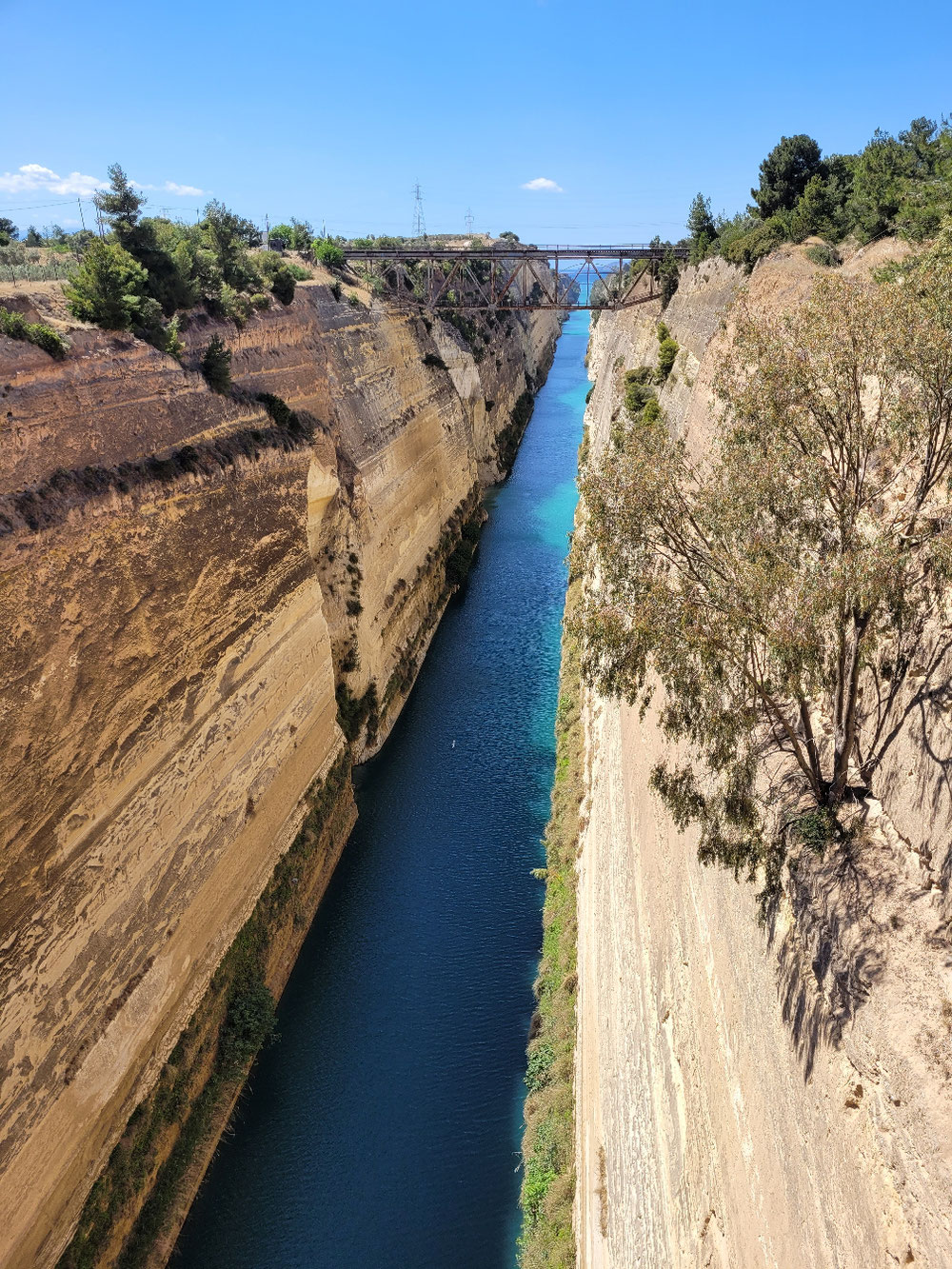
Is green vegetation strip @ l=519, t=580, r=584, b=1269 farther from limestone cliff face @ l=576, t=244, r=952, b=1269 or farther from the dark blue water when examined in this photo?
limestone cliff face @ l=576, t=244, r=952, b=1269

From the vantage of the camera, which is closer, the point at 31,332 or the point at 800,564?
the point at 800,564

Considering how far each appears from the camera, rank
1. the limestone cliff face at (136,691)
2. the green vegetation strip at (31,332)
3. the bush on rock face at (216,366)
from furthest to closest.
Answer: the bush on rock face at (216,366) < the green vegetation strip at (31,332) < the limestone cliff face at (136,691)

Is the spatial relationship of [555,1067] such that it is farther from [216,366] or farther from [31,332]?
[216,366]

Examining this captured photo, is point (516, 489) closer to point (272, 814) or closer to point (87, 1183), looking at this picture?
point (272, 814)

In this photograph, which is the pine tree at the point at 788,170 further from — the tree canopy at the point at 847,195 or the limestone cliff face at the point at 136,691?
the limestone cliff face at the point at 136,691

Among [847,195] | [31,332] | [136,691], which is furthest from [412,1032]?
[847,195]

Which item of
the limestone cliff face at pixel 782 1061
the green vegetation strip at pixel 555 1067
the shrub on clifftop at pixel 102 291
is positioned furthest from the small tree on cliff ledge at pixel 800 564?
the shrub on clifftop at pixel 102 291
